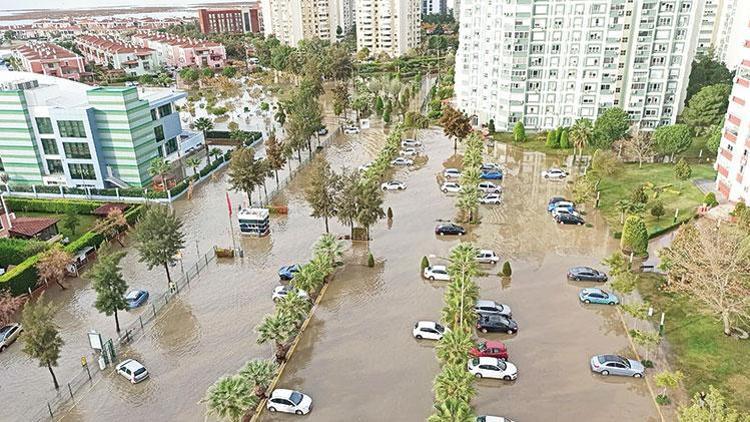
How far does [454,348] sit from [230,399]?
11856 millimetres

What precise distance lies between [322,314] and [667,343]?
23.3 meters

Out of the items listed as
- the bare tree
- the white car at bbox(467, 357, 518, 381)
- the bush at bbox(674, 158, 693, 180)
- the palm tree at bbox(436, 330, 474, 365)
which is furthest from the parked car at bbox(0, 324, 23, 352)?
the bush at bbox(674, 158, 693, 180)

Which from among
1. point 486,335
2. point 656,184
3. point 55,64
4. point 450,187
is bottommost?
point 486,335

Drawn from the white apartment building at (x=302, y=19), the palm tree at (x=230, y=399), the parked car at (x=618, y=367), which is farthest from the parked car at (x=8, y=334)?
the white apartment building at (x=302, y=19)

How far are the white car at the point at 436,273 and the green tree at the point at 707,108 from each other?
170 ft

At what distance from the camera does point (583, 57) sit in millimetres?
75875

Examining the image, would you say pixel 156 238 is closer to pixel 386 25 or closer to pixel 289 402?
pixel 289 402

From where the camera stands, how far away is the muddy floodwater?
30.0 m

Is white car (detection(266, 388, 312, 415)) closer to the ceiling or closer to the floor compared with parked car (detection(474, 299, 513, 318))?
closer to the floor

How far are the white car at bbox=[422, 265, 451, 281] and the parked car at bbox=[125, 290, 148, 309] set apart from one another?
2207 cm

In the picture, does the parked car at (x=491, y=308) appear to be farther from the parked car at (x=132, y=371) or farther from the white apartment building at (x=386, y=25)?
the white apartment building at (x=386, y=25)

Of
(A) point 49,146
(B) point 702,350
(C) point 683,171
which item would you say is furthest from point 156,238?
(C) point 683,171

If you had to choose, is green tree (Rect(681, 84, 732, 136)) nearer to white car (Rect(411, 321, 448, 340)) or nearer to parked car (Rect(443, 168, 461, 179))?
parked car (Rect(443, 168, 461, 179))

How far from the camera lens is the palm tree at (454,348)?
2824 centimetres
